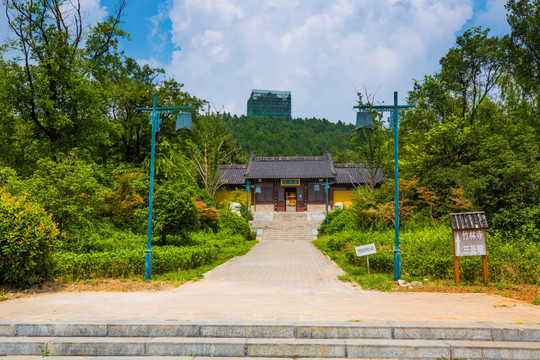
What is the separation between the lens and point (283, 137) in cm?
5775

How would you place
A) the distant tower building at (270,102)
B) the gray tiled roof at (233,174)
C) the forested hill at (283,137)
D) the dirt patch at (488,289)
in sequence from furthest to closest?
1. the distant tower building at (270,102)
2. the forested hill at (283,137)
3. the gray tiled roof at (233,174)
4. the dirt patch at (488,289)

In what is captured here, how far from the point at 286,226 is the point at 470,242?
18985 mm

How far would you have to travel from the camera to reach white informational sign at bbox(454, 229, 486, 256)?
7320 mm

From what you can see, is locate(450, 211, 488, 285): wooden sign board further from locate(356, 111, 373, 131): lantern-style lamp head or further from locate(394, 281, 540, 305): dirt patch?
locate(356, 111, 373, 131): lantern-style lamp head

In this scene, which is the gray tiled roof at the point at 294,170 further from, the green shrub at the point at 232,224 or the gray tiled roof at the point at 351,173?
the green shrub at the point at 232,224

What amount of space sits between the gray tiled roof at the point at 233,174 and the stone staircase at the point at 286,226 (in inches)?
175

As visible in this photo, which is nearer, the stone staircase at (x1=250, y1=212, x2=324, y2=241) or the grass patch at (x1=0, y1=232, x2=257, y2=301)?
the grass patch at (x1=0, y1=232, x2=257, y2=301)

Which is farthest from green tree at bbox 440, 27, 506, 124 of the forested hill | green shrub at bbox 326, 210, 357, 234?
the forested hill

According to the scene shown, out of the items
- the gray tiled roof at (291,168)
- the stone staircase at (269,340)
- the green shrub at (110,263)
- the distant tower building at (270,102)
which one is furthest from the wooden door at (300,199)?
the distant tower building at (270,102)

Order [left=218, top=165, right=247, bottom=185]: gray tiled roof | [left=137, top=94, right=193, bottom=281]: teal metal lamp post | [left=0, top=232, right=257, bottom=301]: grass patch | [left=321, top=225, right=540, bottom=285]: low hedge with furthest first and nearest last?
1. [left=218, top=165, right=247, bottom=185]: gray tiled roof
2. [left=137, top=94, right=193, bottom=281]: teal metal lamp post
3. [left=321, top=225, right=540, bottom=285]: low hedge
4. [left=0, top=232, right=257, bottom=301]: grass patch

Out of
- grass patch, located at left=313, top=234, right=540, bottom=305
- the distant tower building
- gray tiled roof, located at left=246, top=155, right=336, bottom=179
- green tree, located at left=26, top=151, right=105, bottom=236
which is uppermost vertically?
the distant tower building

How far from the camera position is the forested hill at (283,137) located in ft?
176

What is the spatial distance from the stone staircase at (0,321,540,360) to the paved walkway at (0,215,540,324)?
1.03 ft

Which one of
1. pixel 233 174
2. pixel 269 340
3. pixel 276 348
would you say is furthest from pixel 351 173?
pixel 276 348
